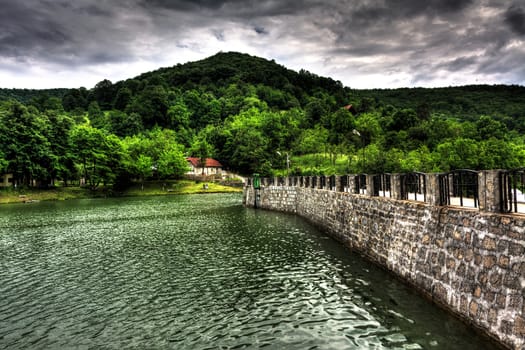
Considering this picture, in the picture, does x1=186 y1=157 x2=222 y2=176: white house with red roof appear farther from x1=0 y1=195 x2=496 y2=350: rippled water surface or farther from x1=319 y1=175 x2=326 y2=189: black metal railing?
x1=0 y1=195 x2=496 y2=350: rippled water surface

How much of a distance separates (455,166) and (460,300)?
44.9 m

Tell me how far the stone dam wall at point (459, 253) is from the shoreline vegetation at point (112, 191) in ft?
203

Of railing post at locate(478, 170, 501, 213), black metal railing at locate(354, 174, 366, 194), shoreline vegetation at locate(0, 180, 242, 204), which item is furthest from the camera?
shoreline vegetation at locate(0, 180, 242, 204)

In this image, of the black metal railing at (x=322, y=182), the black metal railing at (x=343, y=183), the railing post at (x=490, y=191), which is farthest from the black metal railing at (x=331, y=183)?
the railing post at (x=490, y=191)

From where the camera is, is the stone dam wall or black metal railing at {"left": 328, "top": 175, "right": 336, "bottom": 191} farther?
black metal railing at {"left": 328, "top": 175, "right": 336, "bottom": 191}

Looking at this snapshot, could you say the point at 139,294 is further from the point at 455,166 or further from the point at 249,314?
the point at 455,166

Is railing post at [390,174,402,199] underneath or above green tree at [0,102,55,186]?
underneath

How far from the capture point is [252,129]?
11162 centimetres

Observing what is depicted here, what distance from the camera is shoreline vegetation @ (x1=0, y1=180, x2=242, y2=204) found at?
199ft

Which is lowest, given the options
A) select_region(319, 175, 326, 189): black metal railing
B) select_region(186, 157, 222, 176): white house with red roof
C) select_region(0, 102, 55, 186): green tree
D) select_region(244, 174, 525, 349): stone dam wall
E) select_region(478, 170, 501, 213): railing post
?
select_region(244, 174, 525, 349): stone dam wall

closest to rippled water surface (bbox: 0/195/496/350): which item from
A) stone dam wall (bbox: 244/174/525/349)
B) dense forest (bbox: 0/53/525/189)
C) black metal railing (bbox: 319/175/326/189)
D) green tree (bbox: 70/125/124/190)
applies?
stone dam wall (bbox: 244/174/525/349)

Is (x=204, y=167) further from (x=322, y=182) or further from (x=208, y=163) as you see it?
(x=322, y=182)

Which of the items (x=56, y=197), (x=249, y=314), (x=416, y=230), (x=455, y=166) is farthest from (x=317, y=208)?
(x=56, y=197)

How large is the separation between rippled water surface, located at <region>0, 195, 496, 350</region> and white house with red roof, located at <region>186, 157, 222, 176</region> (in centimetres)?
7965
